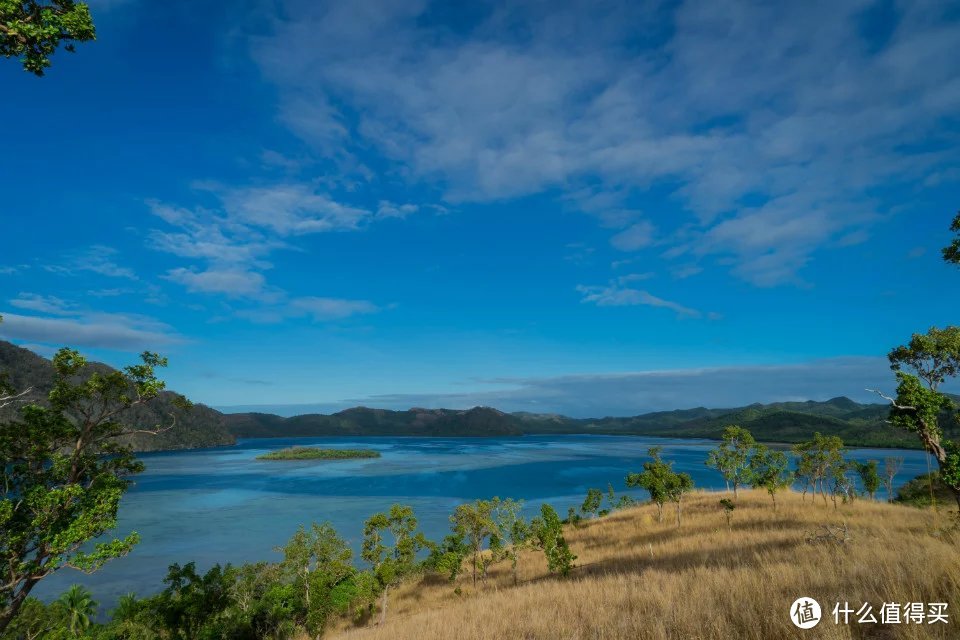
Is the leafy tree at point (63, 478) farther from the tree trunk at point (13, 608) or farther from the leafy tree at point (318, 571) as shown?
the leafy tree at point (318, 571)

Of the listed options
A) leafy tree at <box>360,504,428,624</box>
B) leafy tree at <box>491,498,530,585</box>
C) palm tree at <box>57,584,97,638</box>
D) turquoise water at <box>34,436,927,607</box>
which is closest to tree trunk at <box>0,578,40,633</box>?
leafy tree at <box>360,504,428,624</box>

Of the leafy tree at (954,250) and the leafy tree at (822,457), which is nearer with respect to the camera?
the leafy tree at (954,250)

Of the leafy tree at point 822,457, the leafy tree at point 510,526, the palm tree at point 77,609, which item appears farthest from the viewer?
the leafy tree at point 822,457

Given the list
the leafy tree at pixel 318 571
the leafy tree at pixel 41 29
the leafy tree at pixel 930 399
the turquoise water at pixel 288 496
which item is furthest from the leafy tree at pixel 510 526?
the turquoise water at pixel 288 496

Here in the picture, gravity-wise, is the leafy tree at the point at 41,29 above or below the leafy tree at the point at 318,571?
above

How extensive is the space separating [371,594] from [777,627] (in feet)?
120

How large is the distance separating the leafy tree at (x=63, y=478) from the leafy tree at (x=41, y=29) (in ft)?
27.5

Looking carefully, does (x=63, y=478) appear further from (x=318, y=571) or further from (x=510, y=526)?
(x=510, y=526)

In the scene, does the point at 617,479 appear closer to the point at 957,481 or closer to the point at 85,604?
the point at 85,604

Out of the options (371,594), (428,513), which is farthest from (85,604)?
(428,513)

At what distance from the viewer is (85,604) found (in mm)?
44938

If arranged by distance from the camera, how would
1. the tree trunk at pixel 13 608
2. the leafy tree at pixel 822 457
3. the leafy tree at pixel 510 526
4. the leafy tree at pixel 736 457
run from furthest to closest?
the leafy tree at pixel 736 457 → the leafy tree at pixel 822 457 → the leafy tree at pixel 510 526 → the tree trunk at pixel 13 608

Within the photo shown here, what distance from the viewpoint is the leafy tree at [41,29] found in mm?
8289

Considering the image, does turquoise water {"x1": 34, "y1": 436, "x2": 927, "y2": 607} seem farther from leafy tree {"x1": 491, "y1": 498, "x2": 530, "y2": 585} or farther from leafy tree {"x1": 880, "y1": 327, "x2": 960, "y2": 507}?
leafy tree {"x1": 880, "y1": 327, "x2": 960, "y2": 507}
